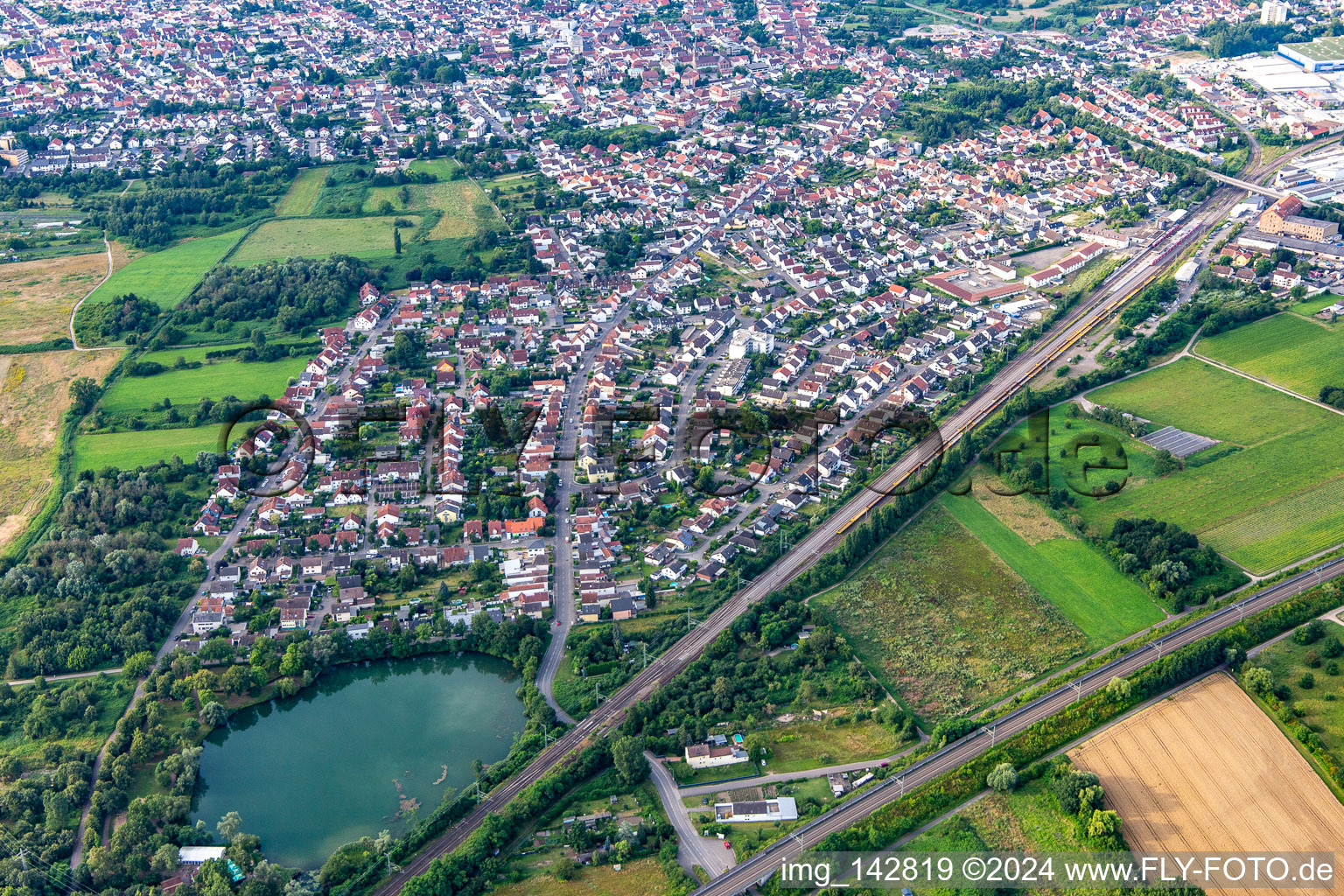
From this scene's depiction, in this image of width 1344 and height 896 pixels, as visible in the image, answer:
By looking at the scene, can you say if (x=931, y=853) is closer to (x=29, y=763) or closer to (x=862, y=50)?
(x=29, y=763)

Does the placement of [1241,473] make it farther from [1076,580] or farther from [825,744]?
[825,744]

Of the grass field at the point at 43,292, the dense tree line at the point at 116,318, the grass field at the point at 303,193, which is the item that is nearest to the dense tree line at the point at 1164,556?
the dense tree line at the point at 116,318

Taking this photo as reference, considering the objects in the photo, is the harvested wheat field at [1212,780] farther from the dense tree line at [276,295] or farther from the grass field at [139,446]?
the dense tree line at [276,295]

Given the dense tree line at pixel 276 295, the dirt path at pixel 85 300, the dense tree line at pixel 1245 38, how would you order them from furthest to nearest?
1. the dense tree line at pixel 1245 38
2. the dense tree line at pixel 276 295
3. the dirt path at pixel 85 300

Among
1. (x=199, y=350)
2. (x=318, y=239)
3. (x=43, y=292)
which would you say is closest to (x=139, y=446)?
(x=199, y=350)

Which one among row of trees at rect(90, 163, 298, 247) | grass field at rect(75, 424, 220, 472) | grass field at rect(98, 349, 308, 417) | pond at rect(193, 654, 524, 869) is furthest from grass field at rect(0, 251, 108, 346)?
pond at rect(193, 654, 524, 869)

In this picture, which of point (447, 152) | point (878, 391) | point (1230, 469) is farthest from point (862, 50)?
point (1230, 469)

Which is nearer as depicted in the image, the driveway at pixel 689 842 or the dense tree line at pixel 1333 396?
the driveway at pixel 689 842
